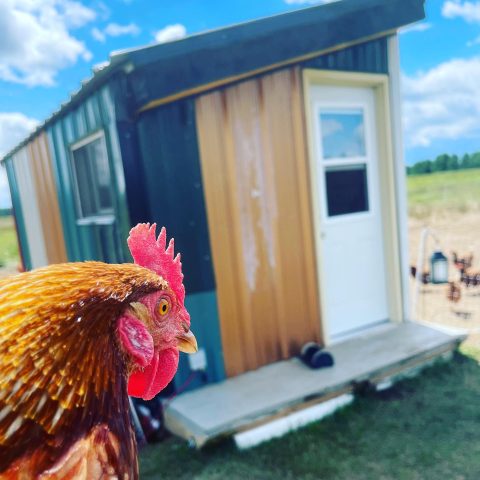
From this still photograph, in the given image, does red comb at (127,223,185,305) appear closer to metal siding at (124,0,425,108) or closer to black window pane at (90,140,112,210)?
metal siding at (124,0,425,108)

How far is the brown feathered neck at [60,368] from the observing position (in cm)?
78

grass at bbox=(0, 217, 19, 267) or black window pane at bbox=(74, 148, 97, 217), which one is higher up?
black window pane at bbox=(74, 148, 97, 217)

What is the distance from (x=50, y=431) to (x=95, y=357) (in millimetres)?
157

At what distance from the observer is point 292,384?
338 centimetres

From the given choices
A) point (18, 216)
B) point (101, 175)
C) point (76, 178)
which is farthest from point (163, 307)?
point (18, 216)

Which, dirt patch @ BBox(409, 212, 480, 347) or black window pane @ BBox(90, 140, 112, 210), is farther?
dirt patch @ BBox(409, 212, 480, 347)

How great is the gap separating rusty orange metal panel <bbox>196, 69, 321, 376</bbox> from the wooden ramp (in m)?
0.29

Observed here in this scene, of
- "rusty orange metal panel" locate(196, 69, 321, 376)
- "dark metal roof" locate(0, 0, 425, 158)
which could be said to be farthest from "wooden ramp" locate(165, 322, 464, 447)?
"dark metal roof" locate(0, 0, 425, 158)

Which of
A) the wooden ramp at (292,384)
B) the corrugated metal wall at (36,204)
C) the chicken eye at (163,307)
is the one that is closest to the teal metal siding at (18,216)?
the corrugated metal wall at (36,204)

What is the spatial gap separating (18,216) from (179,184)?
5.88m

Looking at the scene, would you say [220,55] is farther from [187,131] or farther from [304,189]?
[304,189]

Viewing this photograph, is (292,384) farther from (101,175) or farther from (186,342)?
(101,175)

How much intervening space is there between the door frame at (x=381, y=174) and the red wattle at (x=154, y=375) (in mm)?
2897

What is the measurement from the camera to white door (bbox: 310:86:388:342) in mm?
4195
